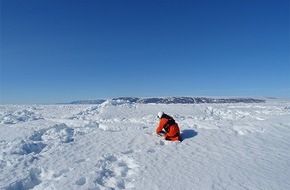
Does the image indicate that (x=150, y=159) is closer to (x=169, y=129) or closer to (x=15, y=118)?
(x=169, y=129)

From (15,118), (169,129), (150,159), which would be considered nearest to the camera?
(150,159)

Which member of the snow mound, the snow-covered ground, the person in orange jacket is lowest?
the snow-covered ground

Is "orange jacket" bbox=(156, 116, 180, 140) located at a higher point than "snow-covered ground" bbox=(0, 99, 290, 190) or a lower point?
higher

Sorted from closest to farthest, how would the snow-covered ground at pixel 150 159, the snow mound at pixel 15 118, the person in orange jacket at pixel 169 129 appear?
the snow-covered ground at pixel 150 159, the person in orange jacket at pixel 169 129, the snow mound at pixel 15 118

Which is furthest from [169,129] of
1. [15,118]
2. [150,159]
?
[15,118]

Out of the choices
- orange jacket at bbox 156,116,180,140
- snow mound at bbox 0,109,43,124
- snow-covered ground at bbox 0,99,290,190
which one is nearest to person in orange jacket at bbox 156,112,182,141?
orange jacket at bbox 156,116,180,140

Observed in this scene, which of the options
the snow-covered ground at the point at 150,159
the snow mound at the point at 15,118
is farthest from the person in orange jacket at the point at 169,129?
the snow mound at the point at 15,118

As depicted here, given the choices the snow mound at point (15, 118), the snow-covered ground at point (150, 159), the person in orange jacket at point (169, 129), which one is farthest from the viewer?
the snow mound at point (15, 118)

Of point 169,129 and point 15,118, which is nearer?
point 169,129

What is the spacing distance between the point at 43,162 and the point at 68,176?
1380 millimetres

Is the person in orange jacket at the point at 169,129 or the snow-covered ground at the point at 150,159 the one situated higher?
the person in orange jacket at the point at 169,129

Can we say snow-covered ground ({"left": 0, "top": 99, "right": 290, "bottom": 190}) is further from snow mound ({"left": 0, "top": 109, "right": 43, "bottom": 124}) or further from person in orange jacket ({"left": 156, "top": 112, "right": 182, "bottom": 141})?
snow mound ({"left": 0, "top": 109, "right": 43, "bottom": 124})

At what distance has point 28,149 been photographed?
864 centimetres

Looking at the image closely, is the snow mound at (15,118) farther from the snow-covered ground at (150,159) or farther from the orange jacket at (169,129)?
the orange jacket at (169,129)
